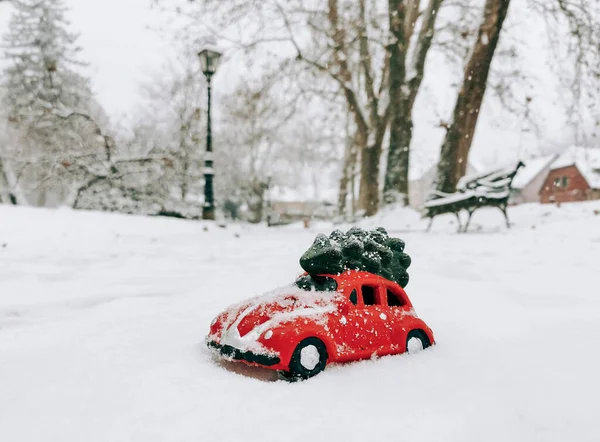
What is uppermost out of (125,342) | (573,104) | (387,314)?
(573,104)

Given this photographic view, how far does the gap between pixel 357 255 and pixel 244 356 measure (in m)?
1.05

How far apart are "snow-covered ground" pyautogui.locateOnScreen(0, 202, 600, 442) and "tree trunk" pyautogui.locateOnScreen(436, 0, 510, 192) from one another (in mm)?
5376

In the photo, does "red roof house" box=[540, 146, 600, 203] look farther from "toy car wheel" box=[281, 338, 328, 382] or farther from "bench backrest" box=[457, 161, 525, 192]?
"toy car wheel" box=[281, 338, 328, 382]

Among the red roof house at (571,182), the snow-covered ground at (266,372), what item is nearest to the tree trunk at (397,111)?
the snow-covered ground at (266,372)

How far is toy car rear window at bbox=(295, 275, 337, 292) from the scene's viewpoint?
3309 millimetres

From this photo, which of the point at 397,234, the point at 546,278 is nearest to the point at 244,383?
the point at 546,278

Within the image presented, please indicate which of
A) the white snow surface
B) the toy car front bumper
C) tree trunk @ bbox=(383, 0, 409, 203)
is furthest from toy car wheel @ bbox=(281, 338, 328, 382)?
the white snow surface

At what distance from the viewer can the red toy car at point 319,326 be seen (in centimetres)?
290

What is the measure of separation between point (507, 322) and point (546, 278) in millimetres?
2113

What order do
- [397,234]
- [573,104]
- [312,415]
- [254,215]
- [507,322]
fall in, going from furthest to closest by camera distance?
[254,215] < [573,104] < [397,234] < [507,322] < [312,415]

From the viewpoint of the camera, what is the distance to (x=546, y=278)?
592cm

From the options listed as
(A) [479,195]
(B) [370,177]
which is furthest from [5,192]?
(A) [479,195]

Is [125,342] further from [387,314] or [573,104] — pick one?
[573,104]

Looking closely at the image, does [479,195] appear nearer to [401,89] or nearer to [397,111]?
[397,111]
